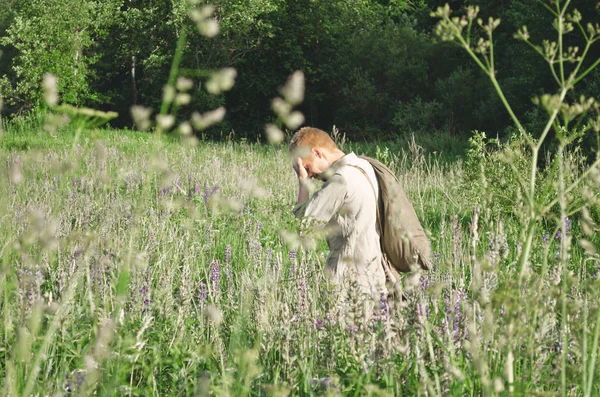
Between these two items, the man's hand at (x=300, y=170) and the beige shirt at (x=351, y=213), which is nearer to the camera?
the beige shirt at (x=351, y=213)

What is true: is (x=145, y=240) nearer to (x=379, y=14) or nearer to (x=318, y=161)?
(x=318, y=161)

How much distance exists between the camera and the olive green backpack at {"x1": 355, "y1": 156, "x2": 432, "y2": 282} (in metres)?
3.39

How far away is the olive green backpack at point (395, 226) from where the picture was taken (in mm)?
3391

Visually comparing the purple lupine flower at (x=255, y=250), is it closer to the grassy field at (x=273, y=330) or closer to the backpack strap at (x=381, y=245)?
the grassy field at (x=273, y=330)

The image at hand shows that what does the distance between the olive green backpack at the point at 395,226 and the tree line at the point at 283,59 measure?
15962 millimetres

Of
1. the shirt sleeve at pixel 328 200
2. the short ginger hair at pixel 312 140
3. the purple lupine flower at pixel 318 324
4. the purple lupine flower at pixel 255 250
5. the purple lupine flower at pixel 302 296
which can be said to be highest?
the short ginger hair at pixel 312 140

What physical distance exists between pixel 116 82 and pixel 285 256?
30.9 metres

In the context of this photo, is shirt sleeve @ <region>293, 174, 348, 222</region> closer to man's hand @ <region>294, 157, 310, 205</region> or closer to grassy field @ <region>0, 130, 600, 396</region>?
man's hand @ <region>294, 157, 310, 205</region>

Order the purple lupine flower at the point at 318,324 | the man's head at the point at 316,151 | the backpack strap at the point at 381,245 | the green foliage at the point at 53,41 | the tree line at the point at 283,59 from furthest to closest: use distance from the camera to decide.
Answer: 1. the green foliage at the point at 53,41
2. the tree line at the point at 283,59
3. the man's head at the point at 316,151
4. the backpack strap at the point at 381,245
5. the purple lupine flower at the point at 318,324

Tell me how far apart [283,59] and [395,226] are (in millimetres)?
26205

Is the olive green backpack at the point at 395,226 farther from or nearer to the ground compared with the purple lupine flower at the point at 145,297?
farther from the ground

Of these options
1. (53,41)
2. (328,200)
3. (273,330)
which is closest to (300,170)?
(328,200)

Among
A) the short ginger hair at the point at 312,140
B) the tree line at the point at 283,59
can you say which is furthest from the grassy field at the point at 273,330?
the tree line at the point at 283,59

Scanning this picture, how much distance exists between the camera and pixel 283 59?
28953 mm
